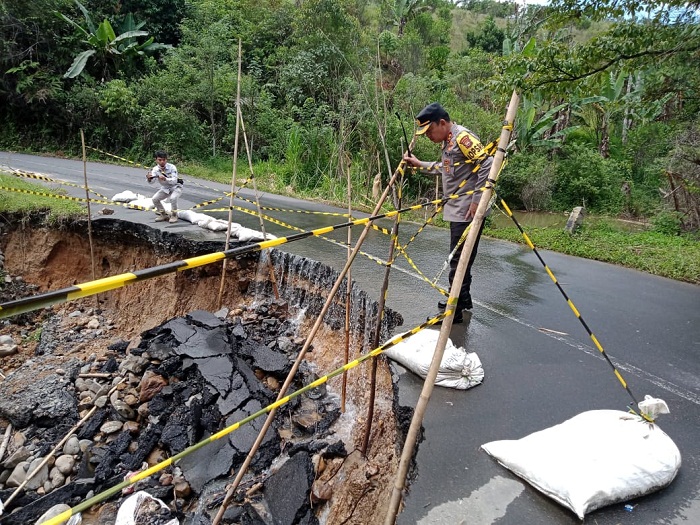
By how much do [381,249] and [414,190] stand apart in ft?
20.8

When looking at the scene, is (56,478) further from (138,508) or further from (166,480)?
(138,508)

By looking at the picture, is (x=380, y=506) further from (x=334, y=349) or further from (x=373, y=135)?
(x=373, y=135)

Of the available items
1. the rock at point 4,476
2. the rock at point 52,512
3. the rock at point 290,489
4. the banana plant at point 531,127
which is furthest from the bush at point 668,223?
the rock at point 4,476

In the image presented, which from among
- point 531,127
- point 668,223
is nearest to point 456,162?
point 668,223

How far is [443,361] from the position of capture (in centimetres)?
343

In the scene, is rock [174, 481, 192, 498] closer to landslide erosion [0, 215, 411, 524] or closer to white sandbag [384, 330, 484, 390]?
landslide erosion [0, 215, 411, 524]

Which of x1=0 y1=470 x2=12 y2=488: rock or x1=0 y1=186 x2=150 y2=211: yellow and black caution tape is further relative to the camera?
x1=0 y1=186 x2=150 y2=211: yellow and black caution tape

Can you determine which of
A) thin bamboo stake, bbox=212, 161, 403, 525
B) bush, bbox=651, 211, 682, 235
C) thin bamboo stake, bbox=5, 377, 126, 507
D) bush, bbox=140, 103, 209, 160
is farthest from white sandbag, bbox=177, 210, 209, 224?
bush, bbox=651, 211, 682, 235

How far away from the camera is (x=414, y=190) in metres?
13.0

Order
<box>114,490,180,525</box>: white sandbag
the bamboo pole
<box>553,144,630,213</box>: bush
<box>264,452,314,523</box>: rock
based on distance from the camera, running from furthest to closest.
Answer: <box>553,144,630,213</box>: bush, <box>114,490,180,525</box>: white sandbag, <box>264,452,314,523</box>: rock, the bamboo pole

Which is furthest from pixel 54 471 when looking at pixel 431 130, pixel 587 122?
pixel 587 122

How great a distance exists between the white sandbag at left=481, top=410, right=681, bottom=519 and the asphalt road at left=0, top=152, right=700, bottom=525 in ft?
0.24

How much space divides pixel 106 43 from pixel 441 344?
1895cm

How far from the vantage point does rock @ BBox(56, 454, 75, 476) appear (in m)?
4.25
